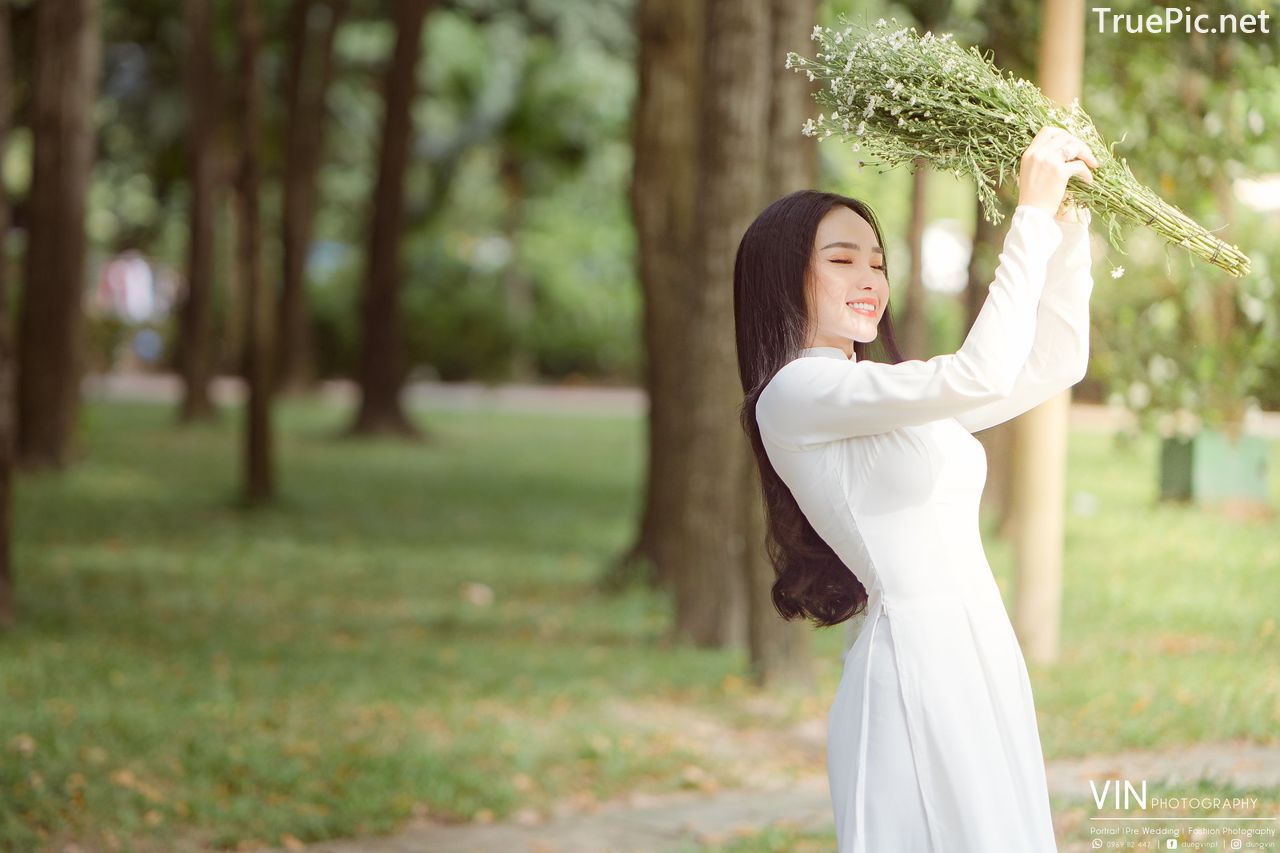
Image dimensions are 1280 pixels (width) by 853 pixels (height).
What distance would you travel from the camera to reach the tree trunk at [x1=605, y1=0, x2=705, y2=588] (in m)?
10.3

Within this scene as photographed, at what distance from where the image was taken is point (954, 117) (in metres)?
3.36

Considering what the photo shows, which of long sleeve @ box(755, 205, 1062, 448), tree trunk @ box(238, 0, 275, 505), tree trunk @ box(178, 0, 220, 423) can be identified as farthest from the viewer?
tree trunk @ box(178, 0, 220, 423)

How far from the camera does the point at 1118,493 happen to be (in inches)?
330

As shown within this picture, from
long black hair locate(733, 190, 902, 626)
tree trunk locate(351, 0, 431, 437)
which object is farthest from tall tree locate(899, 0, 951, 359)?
tree trunk locate(351, 0, 431, 437)

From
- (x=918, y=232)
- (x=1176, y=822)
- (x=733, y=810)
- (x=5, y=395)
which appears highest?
(x=918, y=232)

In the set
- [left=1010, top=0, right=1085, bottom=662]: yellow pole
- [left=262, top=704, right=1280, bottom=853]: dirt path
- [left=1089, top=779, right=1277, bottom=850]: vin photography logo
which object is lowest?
[left=262, top=704, right=1280, bottom=853]: dirt path

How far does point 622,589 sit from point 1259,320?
5.05 meters

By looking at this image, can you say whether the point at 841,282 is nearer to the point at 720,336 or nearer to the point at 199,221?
the point at 720,336

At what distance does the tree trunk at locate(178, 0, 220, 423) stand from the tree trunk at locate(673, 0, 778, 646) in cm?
1460

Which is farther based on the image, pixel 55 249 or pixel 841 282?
pixel 55 249

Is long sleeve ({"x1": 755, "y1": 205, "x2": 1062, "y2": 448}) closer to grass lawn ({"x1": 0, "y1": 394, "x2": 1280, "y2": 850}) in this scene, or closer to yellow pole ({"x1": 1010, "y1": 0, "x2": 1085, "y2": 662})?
grass lawn ({"x1": 0, "y1": 394, "x2": 1280, "y2": 850})

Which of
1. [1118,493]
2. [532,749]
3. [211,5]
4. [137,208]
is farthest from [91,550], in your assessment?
[137,208]
